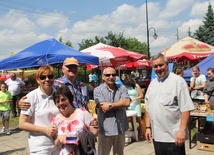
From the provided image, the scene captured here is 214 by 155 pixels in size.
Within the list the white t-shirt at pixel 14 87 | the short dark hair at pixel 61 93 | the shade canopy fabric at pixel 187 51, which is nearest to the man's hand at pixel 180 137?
the short dark hair at pixel 61 93

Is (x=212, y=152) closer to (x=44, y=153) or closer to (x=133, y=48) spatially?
(x=44, y=153)

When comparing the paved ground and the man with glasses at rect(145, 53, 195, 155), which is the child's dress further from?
the paved ground

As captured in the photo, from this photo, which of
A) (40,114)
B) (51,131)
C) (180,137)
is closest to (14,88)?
(40,114)

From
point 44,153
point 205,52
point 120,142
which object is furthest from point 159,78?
point 205,52

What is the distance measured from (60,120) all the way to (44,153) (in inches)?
13.8

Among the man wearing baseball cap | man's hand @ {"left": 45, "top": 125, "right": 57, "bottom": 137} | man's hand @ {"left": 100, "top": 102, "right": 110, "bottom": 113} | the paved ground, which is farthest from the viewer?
the paved ground

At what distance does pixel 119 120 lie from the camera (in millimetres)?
3791

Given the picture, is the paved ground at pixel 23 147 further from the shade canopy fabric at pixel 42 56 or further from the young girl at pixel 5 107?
the shade canopy fabric at pixel 42 56

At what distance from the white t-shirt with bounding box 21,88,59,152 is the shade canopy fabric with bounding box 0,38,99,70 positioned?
14.5 ft

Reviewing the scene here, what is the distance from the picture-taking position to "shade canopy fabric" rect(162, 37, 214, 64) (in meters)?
12.5

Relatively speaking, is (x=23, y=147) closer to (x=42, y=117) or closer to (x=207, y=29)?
(x=42, y=117)

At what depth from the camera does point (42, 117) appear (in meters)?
2.56

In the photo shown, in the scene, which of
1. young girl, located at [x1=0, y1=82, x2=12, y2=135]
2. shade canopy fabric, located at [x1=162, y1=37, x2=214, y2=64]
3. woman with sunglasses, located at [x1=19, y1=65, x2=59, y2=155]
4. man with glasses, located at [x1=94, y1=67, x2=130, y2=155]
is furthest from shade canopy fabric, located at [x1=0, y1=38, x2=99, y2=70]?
shade canopy fabric, located at [x1=162, y1=37, x2=214, y2=64]

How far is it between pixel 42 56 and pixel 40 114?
459 centimetres
